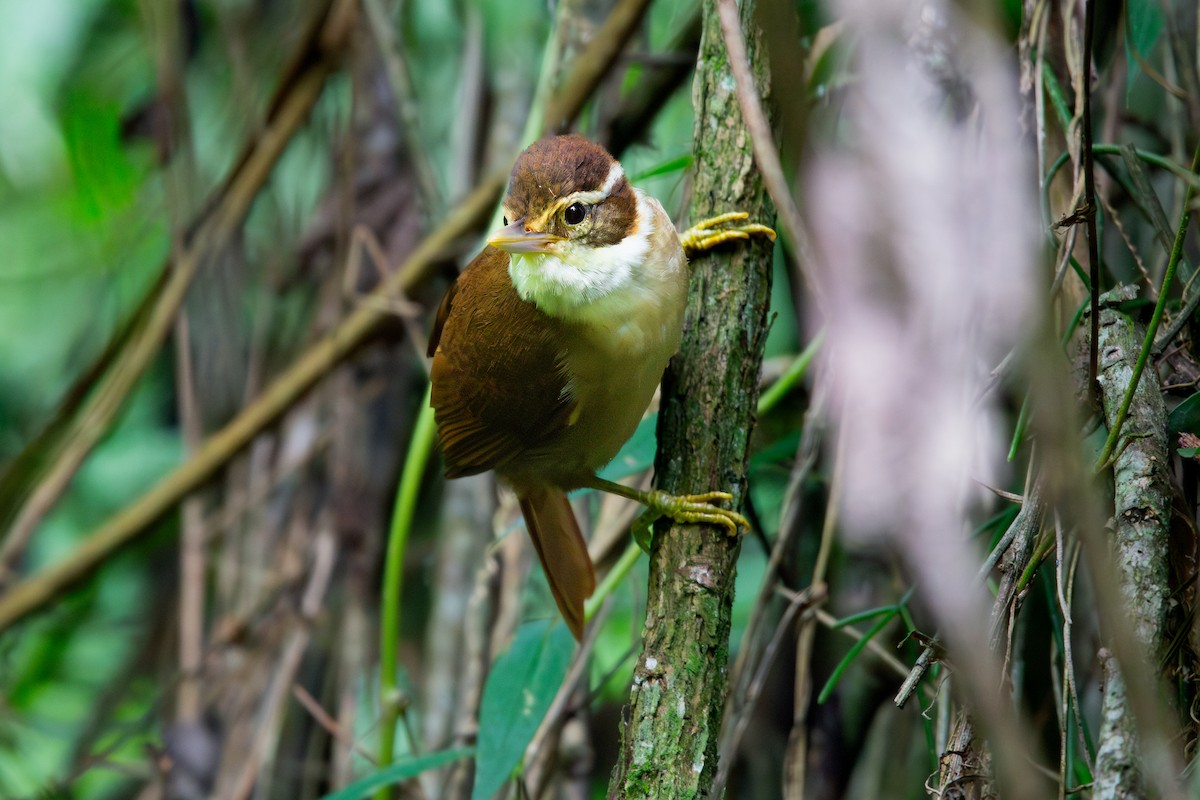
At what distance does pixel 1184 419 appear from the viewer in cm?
145

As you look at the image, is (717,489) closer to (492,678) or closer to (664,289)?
(664,289)

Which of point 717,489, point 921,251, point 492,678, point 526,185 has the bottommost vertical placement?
point 492,678

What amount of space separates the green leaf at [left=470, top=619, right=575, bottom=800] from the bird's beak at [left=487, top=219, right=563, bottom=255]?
735mm

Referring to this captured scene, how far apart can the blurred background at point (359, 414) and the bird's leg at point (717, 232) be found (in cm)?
26

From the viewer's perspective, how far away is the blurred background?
1.97 metres

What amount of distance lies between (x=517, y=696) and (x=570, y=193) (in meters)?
0.93

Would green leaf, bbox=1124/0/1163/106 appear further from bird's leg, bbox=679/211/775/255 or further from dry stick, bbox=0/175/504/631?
dry stick, bbox=0/175/504/631

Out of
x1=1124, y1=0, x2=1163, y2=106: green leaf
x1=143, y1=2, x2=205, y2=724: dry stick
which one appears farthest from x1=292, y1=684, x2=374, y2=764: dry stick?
x1=1124, y1=0, x2=1163, y2=106: green leaf

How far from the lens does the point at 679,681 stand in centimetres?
146

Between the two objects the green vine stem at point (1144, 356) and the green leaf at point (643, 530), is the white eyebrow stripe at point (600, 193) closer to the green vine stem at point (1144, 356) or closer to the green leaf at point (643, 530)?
the green leaf at point (643, 530)

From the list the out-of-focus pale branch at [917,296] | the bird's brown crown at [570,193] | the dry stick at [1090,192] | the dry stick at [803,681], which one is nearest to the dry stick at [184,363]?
the bird's brown crown at [570,193]

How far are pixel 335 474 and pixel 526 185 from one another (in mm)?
1572

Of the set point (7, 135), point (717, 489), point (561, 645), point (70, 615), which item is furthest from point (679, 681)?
point (7, 135)

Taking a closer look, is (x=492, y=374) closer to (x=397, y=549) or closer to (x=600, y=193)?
(x=600, y=193)
